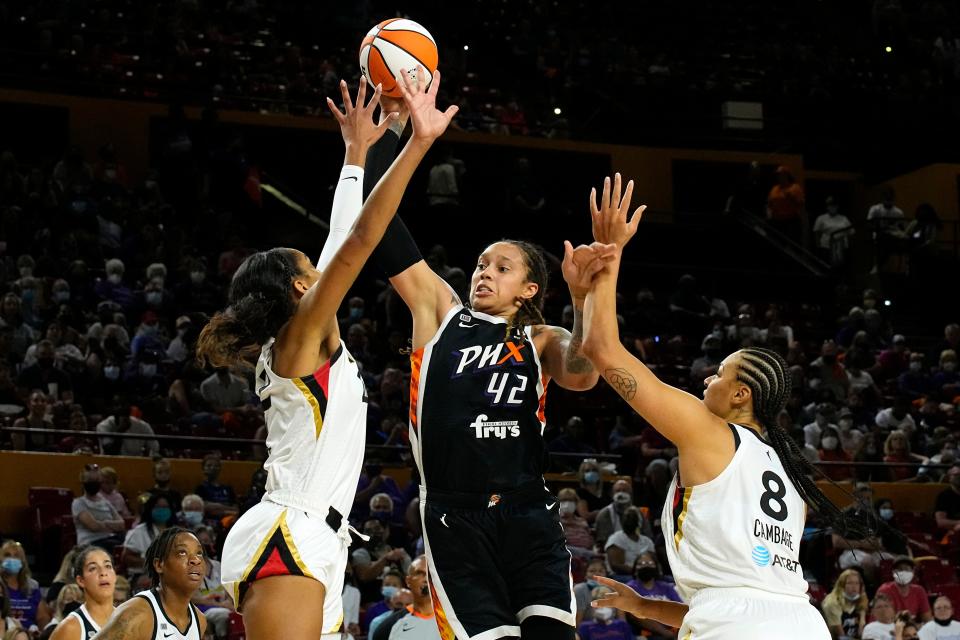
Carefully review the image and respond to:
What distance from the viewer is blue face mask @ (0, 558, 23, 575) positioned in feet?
31.0

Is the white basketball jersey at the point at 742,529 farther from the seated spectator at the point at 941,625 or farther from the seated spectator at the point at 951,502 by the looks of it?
the seated spectator at the point at 951,502

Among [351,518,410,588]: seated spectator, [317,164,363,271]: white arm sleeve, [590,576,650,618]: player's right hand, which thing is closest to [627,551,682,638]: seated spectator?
[351,518,410,588]: seated spectator

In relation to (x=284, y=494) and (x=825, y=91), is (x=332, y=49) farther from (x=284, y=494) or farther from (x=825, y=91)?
(x=284, y=494)

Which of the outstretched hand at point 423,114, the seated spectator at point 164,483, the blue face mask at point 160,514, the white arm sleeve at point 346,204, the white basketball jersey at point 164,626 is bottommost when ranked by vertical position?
the white basketball jersey at point 164,626

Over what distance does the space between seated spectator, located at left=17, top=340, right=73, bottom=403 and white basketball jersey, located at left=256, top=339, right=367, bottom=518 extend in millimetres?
8761

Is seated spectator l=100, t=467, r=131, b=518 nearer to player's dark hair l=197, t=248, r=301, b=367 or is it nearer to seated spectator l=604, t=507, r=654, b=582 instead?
seated spectator l=604, t=507, r=654, b=582

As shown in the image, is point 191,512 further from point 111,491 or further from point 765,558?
point 765,558

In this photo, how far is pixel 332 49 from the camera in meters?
20.2

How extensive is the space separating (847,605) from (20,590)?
6.73 metres

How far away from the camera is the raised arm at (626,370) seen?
4.16 metres

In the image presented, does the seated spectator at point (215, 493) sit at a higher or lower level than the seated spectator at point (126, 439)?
lower

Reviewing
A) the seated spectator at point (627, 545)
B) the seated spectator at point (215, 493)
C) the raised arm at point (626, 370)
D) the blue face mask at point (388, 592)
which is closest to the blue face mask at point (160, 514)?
the seated spectator at point (215, 493)

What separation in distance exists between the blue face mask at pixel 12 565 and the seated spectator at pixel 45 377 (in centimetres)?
315

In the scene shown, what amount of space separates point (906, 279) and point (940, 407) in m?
4.71
